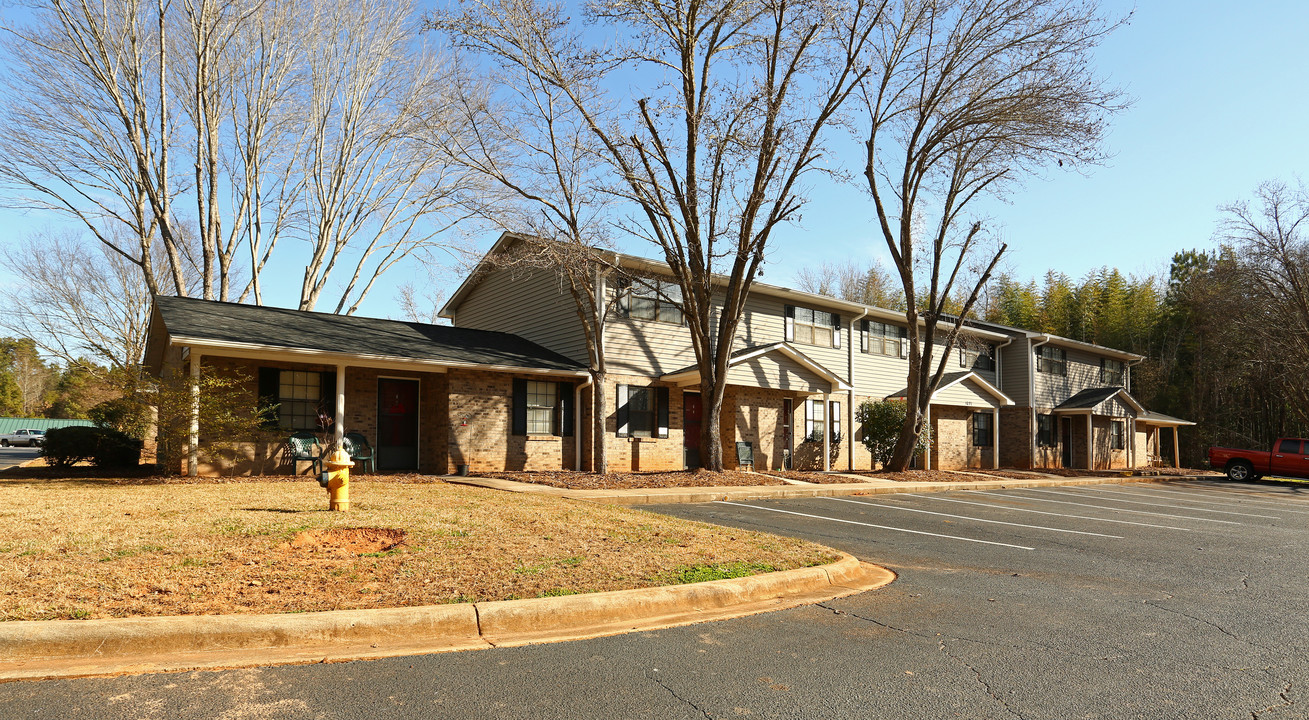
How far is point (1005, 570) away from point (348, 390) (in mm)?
13576

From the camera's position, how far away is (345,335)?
16656mm

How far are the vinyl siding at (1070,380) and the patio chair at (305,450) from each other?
89.2 feet

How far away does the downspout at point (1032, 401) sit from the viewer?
102ft

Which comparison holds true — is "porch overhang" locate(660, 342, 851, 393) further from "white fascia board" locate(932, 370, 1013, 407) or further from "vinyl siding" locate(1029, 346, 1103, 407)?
"vinyl siding" locate(1029, 346, 1103, 407)

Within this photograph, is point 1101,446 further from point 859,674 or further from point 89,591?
point 89,591

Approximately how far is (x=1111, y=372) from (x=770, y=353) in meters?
25.1

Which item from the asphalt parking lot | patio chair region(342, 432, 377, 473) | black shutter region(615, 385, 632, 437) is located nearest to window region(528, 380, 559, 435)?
black shutter region(615, 385, 632, 437)

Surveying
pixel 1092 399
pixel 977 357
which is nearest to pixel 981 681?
pixel 977 357

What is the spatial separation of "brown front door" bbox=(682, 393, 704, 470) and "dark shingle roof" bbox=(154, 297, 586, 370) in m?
3.59

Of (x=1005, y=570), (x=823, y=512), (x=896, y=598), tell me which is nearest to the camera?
(x=896, y=598)

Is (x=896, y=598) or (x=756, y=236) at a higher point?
(x=756, y=236)

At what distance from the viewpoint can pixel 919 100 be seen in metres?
22.1

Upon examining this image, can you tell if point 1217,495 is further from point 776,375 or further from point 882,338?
point 776,375

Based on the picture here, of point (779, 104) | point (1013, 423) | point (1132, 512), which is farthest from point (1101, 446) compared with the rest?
point (779, 104)
